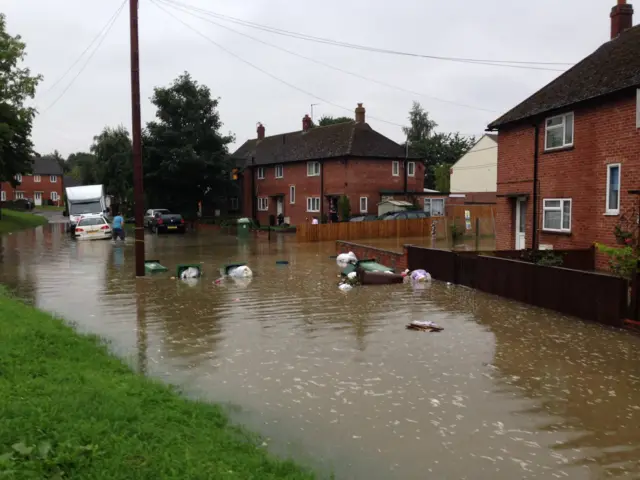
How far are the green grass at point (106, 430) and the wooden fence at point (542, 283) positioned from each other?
779 cm

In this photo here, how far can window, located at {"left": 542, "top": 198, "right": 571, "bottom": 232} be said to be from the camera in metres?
18.0

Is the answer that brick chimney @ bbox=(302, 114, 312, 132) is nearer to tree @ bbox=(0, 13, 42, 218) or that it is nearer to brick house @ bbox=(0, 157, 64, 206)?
tree @ bbox=(0, 13, 42, 218)

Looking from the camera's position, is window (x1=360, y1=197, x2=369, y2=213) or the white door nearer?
the white door

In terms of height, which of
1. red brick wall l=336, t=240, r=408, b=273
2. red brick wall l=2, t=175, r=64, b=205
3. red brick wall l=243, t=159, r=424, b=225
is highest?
red brick wall l=2, t=175, r=64, b=205

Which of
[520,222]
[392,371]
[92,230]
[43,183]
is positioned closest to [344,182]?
[92,230]

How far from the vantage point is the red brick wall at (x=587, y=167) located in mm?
15578

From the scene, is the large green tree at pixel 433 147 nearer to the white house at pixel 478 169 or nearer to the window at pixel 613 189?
the white house at pixel 478 169

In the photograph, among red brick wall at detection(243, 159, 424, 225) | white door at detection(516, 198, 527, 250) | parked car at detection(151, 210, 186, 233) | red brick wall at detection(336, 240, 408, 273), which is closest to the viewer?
red brick wall at detection(336, 240, 408, 273)

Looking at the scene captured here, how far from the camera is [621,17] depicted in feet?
68.4

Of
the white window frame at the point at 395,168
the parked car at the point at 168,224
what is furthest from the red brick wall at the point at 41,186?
the white window frame at the point at 395,168

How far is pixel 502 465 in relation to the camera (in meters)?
5.07

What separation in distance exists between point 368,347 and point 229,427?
3.90 m

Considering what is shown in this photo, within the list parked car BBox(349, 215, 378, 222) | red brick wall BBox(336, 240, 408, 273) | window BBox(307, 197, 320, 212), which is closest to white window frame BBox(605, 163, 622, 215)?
red brick wall BBox(336, 240, 408, 273)

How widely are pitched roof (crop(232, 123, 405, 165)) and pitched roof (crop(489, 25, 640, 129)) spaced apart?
2283 cm
